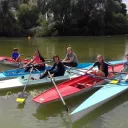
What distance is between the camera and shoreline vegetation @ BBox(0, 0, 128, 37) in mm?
52188

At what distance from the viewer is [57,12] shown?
2173 inches

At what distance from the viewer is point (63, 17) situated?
56.8 m

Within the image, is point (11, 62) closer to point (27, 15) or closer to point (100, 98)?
point (100, 98)

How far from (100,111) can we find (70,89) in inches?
63.0

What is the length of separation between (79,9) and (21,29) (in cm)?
1386

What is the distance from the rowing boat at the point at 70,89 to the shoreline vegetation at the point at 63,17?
3903cm

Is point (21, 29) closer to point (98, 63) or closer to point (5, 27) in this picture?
point (5, 27)

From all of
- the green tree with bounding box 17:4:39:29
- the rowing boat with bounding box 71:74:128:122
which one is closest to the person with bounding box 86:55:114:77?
the rowing boat with bounding box 71:74:128:122

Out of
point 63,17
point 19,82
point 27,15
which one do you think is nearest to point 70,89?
point 19,82

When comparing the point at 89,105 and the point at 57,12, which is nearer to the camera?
the point at 89,105

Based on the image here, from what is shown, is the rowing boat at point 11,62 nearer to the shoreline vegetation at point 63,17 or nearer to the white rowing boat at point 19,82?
the white rowing boat at point 19,82

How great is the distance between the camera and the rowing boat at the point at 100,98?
27.5 ft

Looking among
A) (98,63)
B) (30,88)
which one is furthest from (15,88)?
(98,63)

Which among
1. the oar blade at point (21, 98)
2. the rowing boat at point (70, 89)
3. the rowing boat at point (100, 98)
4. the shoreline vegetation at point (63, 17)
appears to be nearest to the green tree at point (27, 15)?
the shoreline vegetation at point (63, 17)
